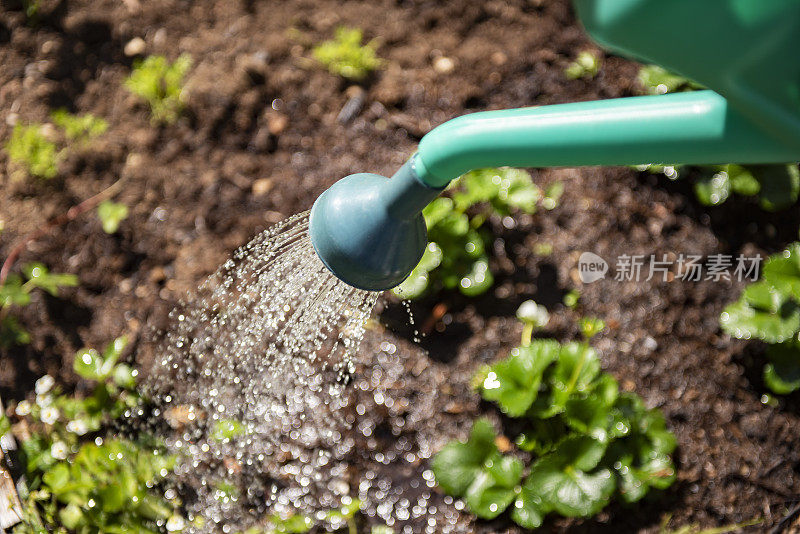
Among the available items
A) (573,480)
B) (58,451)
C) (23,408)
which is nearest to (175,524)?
(58,451)

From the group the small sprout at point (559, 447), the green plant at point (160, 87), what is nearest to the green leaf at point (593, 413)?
the small sprout at point (559, 447)

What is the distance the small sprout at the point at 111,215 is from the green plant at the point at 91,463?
332 mm

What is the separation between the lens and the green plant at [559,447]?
63.2 inches

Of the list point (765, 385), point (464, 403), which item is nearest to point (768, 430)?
point (765, 385)

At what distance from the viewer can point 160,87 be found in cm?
208

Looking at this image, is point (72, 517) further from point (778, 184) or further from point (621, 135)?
point (778, 184)

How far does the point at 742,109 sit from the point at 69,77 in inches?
80.2

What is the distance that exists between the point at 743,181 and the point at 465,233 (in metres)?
0.73

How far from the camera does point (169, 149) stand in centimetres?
206

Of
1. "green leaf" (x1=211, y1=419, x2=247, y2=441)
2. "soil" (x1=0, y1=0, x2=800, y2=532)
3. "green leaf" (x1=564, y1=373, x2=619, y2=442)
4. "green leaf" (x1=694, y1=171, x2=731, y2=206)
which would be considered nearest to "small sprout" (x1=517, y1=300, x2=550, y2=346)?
"soil" (x1=0, y1=0, x2=800, y2=532)

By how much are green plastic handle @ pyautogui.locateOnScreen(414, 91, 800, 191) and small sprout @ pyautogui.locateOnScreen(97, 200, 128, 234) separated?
4.63 feet

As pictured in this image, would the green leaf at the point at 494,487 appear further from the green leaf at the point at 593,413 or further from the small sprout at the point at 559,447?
the green leaf at the point at 593,413

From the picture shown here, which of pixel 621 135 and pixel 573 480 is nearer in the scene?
pixel 621 135

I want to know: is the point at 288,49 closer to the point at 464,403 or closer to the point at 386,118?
the point at 386,118
